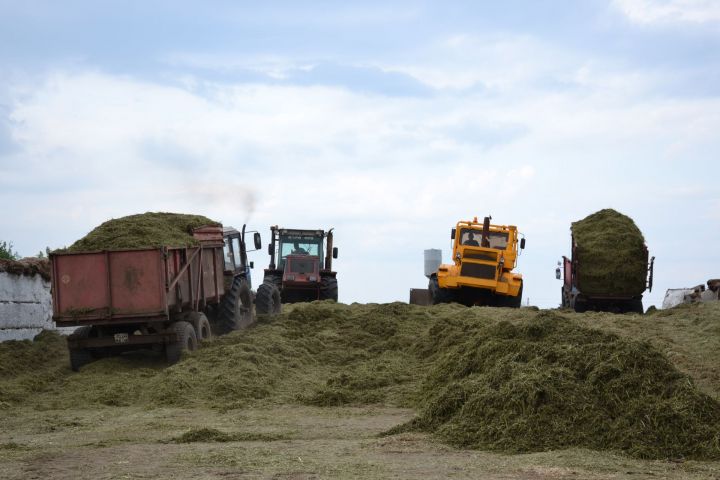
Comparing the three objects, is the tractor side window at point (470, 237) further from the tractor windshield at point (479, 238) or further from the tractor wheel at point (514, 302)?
the tractor wheel at point (514, 302)

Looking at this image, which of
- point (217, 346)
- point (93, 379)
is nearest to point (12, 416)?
point (93, 379)

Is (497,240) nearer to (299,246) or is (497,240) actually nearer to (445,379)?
(299,246)

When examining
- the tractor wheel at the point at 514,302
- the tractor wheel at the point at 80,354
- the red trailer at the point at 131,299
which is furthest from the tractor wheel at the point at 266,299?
the tractor wheel at the point at 514,302

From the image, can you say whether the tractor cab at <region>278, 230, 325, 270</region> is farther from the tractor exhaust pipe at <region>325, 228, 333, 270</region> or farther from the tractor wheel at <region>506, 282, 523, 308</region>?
the tractor wheel at <region>506, 282, 523, 308</region>

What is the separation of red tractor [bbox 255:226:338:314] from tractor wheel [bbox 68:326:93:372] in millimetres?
13252

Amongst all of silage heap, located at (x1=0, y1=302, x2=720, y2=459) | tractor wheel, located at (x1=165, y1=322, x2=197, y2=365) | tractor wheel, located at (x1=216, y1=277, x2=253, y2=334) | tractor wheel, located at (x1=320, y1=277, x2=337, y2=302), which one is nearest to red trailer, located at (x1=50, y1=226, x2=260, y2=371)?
tractor wheel, located at (x1=165, y1=322, x2=197, y2=365)

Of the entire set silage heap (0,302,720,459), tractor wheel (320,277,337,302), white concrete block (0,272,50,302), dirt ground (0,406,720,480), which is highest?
white concrete block (0,272,50,302)

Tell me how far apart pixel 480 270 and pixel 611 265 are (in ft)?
12.9

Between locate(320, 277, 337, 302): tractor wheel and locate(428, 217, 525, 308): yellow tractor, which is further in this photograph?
locate(320, 277, 337, 302): tractor wheel

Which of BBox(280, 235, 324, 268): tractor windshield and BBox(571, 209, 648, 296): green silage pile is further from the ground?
BBox(280, 235, 324, 268): tractor windshield

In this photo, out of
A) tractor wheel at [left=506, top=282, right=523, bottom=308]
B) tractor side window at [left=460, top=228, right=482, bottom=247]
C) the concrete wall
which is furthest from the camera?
tractor side window at [left=460, top=228, right=482, bottom=247]

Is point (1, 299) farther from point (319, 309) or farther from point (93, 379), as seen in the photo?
point (319, 309)

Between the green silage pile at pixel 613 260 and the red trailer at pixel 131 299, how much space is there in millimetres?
13338

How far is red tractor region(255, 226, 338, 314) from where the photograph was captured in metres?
32.8
